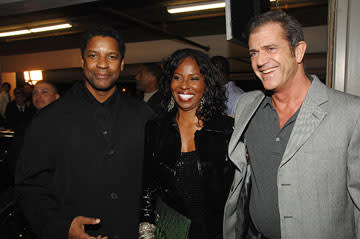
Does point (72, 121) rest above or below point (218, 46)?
below

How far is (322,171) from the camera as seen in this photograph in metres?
1.59

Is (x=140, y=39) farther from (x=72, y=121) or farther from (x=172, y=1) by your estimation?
(x=72, y=121)

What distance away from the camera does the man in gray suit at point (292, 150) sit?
5.18 ft

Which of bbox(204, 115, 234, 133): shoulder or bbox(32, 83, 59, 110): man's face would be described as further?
bbox(32, 83, 59, 110): man's face

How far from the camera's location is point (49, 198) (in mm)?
1828

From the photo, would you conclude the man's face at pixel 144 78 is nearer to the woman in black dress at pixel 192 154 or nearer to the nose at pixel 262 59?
the woman in black dress at pixel 192 154

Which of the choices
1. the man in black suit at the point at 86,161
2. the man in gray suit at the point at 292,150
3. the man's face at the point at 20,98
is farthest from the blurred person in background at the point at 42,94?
the man's face at the point at 20,98

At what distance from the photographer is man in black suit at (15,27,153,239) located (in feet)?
5.97

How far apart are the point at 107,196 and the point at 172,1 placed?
6.30 m

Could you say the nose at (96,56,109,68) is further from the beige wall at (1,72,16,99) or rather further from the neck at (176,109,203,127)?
the beige wall at (1,72,16,99)

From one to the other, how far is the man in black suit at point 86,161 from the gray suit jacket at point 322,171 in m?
1.04

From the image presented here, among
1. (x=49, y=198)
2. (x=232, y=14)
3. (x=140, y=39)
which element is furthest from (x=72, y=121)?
(x=140, y=39)

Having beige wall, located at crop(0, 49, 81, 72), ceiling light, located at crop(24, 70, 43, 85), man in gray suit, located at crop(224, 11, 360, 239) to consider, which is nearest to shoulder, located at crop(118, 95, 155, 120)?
man in gray suit, located at crop(224, 11, 360, 239)

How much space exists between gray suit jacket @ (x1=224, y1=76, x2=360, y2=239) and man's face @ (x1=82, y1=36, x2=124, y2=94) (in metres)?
1.22
